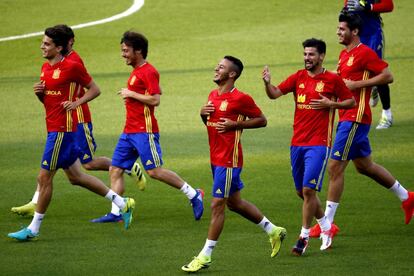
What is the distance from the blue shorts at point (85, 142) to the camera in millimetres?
15300

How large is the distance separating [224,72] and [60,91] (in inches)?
90.5

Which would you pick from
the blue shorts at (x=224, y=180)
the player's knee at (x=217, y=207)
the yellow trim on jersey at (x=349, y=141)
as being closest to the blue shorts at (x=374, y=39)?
the yellow trim on jersey at (x=349, y=141)

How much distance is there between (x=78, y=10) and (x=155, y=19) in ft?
9.34

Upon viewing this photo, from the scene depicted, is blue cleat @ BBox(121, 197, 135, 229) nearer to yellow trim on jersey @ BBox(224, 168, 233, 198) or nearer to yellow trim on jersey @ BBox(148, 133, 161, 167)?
yellow trim on jersey @ BBox(148, 133, 161, 167)

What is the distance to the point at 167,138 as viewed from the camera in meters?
20.6

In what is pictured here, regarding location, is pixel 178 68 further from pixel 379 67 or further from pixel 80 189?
pixel 379 67

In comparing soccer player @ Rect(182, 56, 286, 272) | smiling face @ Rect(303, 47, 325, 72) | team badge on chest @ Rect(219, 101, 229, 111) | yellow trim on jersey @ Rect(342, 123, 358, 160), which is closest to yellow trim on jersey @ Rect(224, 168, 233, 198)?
soccer player @ Rect(182, 56, 286, 272)

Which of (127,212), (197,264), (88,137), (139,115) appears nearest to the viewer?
(197,264)

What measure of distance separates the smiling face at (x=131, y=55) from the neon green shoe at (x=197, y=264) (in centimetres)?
336

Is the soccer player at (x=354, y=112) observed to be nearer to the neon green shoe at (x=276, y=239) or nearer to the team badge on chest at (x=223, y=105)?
the neon green shoe at (x=276, y=239)

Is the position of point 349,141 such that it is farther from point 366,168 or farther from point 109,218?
point 109,218

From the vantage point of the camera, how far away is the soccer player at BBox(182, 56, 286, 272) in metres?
12.4

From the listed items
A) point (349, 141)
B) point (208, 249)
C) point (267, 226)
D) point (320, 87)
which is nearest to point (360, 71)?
point (349, 141)

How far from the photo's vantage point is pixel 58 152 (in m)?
13.7
